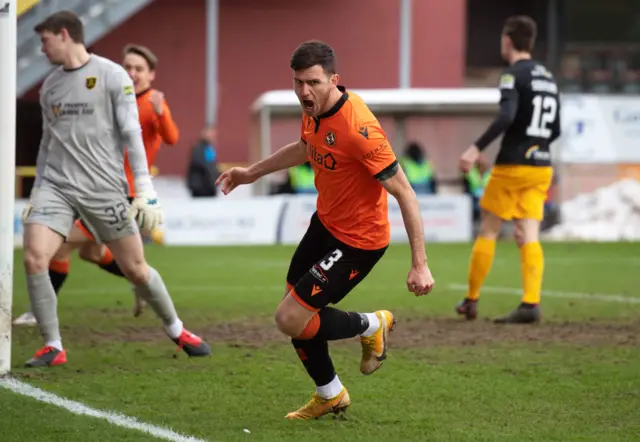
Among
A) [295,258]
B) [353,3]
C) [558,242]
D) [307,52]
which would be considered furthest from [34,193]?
[353,3]

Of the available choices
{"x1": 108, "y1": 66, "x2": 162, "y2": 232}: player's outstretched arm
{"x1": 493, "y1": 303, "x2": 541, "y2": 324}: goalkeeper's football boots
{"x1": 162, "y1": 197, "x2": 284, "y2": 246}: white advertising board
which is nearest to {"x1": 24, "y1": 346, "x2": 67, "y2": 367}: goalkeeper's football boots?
{"x1": 108, "y1": 66, "x2": 162, "y2": 232}: player's outstretched arm

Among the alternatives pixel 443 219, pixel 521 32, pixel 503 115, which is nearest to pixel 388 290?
pixel 503 115

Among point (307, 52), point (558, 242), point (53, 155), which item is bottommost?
point (558, 242)

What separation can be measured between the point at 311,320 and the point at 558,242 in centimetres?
1537

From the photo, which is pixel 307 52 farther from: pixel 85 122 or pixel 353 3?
pixel 353 3

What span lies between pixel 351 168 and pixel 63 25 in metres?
2.50

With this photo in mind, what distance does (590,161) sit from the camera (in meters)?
26.5

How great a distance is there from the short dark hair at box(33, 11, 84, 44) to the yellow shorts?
12.0ft

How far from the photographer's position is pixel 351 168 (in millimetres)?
5812

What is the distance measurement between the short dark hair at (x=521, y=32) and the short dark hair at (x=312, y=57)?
432 cm

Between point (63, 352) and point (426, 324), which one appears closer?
point (63, 352)

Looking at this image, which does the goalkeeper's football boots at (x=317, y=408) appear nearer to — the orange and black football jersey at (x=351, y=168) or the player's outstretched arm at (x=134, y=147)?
the orange and black football jersey at (x=351, y=168)

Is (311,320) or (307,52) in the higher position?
(307,52)

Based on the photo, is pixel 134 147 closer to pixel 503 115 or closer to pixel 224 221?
pixel 503 115
